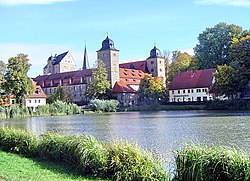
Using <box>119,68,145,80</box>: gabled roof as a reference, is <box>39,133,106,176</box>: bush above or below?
below

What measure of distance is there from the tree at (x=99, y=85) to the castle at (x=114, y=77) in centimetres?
326

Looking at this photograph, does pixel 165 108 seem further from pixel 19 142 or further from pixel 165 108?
pixel 19 142

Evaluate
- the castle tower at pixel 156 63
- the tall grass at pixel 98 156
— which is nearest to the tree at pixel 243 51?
the castle tower at pixel 156 63

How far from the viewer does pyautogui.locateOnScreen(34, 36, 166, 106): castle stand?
256 ft

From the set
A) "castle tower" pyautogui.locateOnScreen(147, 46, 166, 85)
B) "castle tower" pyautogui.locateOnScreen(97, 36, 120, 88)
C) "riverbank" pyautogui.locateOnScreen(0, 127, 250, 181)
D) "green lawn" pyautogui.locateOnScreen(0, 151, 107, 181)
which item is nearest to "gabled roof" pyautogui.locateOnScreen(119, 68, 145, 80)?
"castle tower" pyautogui.locateOnScreen(97, 36, 120, 88)

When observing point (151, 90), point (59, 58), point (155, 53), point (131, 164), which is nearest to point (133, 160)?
point (131, 164)

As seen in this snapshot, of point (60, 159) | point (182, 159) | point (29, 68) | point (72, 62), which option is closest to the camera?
point (182, 159)

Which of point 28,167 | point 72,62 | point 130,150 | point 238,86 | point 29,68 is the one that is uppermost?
point 72,62

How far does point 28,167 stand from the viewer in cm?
1060

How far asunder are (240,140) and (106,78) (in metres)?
59.8

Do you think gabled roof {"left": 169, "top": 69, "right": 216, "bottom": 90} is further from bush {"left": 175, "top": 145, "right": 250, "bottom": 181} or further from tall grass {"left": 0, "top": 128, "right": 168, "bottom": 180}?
bush {"left": 175, "top": 145, "right": 250, "bottom": 181}

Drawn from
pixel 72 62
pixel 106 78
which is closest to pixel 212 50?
pixel 106 78

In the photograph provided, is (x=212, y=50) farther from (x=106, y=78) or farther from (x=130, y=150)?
(x=130, y=150)

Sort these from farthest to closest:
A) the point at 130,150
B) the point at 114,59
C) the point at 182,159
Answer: the point at 114,59 → the point at 130,150 → the point at 182,159
